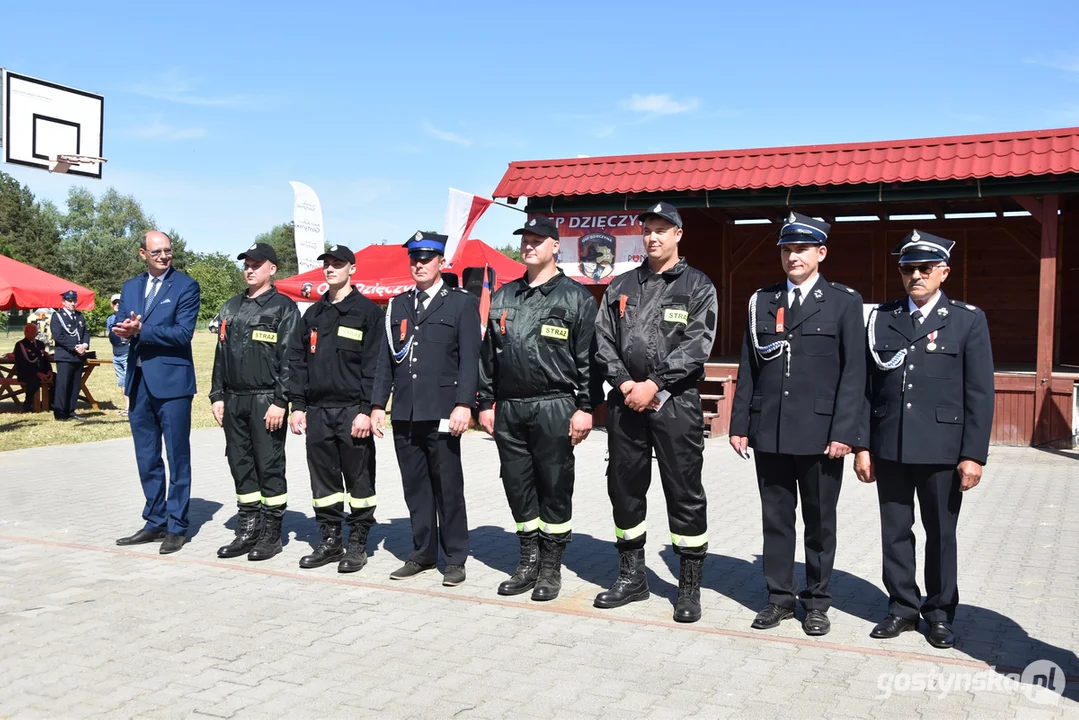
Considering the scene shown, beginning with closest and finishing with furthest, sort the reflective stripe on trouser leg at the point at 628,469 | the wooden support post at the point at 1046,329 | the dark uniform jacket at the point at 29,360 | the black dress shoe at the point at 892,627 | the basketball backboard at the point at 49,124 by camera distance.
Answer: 1. the black dress shoe at the point at 892,627
2. the reflective stripe on trouser leg at the point at 628,469
3. the basketball backboard at the point at 49,124
4. the wooden support post at the point at 1046,329
5. the dark uniform jacket at the point at 29,360

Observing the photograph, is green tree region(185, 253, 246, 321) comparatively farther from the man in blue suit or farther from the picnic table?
the man in blue suit

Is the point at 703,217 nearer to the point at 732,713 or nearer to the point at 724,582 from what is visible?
the point at 724,582

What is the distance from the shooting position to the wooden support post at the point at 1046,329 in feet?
41.4

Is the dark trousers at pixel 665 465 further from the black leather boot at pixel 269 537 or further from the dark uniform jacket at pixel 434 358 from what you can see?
the black leather boot at pixel 269 537

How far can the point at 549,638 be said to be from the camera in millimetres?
4957

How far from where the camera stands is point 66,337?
53.0ft

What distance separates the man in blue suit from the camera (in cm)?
693

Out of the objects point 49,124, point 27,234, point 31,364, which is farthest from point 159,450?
point 27,234

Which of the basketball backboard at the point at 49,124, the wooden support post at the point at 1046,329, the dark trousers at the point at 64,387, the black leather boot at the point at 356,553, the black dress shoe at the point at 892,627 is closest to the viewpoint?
the black dress shoe at the point at 892,627

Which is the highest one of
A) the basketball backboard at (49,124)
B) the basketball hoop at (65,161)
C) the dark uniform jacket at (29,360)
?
the basketball backboard at (49,124)

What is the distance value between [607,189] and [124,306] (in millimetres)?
8903

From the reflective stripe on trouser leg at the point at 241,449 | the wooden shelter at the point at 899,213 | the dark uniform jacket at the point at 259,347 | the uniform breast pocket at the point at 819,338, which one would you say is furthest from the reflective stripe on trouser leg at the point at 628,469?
the wooden shelter at the point at 899,213

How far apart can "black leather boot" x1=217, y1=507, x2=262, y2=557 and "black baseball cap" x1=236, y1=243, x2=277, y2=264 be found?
5.77 feet

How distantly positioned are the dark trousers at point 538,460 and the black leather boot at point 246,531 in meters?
2.04
